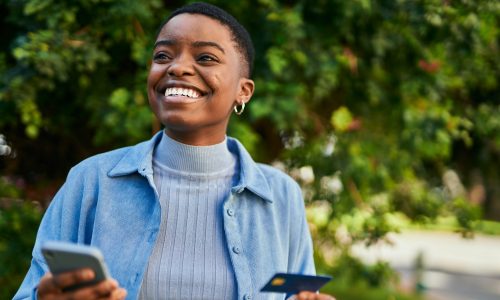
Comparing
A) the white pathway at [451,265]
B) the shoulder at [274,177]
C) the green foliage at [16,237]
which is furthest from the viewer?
the white pathway at [451,265]

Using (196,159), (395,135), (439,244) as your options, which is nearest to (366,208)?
(395,135)

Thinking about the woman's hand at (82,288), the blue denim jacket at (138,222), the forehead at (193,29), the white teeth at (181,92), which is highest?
the forehead at (193,29)

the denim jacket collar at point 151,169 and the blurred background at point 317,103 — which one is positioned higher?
the blurred background at point 317,103

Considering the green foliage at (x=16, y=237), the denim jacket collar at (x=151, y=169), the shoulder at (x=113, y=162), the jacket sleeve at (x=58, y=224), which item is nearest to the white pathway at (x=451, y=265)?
the green foliage at (x=16, y=237)

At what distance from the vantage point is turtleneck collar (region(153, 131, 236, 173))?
2.10 meters

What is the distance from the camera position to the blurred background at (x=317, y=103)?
3.38 m

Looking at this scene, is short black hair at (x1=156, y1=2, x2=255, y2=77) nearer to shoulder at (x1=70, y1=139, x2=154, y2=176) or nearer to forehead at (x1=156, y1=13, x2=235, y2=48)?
forehead at (x1=156, y1=13, x2=235, y2=48)

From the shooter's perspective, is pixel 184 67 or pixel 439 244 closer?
pixel 184 67

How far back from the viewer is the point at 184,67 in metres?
2.00

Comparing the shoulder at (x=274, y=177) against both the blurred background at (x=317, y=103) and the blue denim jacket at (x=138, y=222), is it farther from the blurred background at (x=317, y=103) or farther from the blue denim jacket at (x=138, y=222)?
the blurred background at (x=317, y=103)

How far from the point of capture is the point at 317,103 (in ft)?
14.2

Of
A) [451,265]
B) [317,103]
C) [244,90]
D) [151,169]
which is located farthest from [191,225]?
[451,265]

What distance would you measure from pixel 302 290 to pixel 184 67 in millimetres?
656

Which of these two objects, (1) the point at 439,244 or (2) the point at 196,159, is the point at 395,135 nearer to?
(2) the point at 196,159
